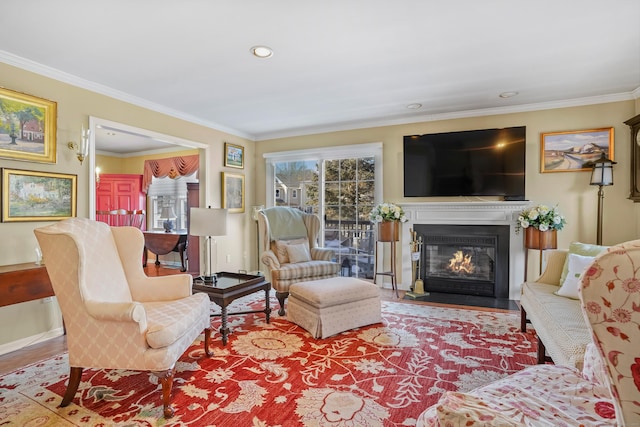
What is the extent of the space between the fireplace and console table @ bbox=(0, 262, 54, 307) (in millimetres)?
4150

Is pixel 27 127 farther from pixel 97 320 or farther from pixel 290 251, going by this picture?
pixel 290 251

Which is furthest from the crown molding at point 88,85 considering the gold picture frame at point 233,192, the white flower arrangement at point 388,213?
the white flower arrangement at point 388,213

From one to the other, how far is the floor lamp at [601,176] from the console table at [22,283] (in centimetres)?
547

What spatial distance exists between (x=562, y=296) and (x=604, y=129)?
2544 mm

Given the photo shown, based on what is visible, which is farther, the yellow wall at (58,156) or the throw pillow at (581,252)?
the yellow wall at (58,156)

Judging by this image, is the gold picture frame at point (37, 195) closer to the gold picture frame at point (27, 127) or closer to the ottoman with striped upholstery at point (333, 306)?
the gold picture frame at point (27, 127)

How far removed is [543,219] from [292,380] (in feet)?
10.8

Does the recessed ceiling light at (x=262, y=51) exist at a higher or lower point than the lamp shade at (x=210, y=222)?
higher

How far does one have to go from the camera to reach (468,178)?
433cm

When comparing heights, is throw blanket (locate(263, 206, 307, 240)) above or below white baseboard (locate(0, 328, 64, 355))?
above

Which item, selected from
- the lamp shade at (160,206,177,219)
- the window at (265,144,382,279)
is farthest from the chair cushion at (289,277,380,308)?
the lamp shade at (160,206,177,219)

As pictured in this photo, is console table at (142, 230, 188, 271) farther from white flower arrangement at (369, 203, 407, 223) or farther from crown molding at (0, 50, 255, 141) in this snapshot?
white flower arrangement at (369, 203, 407, 223)

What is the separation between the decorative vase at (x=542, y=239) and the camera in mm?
3689

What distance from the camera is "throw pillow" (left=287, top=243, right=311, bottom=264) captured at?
406 cm
